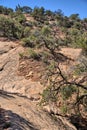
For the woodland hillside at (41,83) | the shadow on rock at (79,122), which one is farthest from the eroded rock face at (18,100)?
the shadow on rock at (79,122)

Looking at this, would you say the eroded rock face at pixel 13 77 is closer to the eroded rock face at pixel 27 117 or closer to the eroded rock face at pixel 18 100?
the eroded rock face at pixel 18 100

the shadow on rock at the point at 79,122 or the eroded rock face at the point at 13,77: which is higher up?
the eroded rock face at the point at 13,77

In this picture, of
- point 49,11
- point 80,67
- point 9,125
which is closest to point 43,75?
point 80,67

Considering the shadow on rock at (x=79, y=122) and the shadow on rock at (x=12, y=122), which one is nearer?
the shadow on rock at (x=12, y=122)

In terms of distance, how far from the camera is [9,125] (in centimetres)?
1209

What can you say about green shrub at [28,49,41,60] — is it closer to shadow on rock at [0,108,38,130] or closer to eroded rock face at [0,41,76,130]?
eroded rock face at [0,41,76,130]

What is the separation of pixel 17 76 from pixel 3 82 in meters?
1.21

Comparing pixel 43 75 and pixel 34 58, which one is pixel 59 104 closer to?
pixel 43 75

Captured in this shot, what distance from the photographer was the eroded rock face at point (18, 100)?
13562 millimetres

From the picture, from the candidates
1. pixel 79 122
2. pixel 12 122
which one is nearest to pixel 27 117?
pixel 12 122

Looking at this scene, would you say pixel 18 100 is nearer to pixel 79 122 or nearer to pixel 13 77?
pixel 79 122

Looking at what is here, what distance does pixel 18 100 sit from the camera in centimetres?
1712

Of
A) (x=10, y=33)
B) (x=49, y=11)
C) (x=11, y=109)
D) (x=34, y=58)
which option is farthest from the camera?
(x=49, y=11)

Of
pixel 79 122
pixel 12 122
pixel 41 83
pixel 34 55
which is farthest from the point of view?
pixel 34 55
